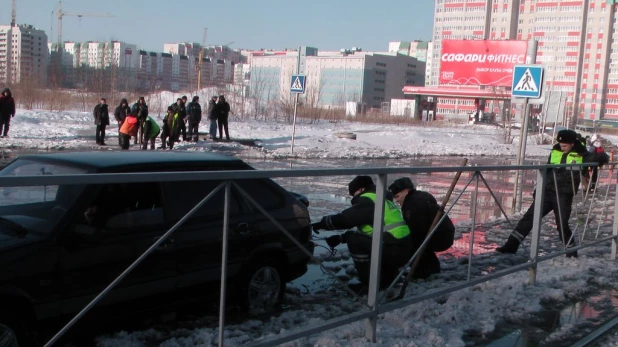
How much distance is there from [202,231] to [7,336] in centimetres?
134

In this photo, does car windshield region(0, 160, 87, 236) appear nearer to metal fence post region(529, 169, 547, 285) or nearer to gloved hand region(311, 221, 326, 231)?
gloved hand region(311, 221, 326, 231)

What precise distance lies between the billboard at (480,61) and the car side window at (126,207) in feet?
193

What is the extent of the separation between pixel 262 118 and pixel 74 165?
4227 cm

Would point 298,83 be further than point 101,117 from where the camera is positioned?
No

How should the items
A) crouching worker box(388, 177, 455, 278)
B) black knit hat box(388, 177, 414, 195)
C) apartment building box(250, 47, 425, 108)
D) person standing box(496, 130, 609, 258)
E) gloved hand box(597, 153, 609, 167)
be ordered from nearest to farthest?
crouching worker box(388, 177, 455, 278) < black knit hat box(388, 177, 414, 195) < person standing box(496, 130, 609, 258) < gloved hand box(597, 153, 609, 167) < apartment building box(250, 47, 425, 108)

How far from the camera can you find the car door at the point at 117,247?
3.95 metres

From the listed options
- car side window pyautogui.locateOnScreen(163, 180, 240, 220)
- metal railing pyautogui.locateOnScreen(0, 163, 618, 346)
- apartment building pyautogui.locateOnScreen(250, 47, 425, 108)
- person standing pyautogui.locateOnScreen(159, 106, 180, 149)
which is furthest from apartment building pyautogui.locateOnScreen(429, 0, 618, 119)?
car side window pyautogui.locateOnScreen(163, 180, 240, 220)

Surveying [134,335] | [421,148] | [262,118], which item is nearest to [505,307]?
[134,335]

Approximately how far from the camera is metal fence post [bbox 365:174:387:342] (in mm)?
4887

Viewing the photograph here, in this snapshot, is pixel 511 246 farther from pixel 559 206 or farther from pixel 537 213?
pixel 537 213

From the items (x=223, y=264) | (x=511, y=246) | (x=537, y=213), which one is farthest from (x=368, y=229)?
(x=511, y=246)

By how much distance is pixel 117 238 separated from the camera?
4.24 m

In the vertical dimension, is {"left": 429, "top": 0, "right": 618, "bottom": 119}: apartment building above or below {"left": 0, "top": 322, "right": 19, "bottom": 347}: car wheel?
above

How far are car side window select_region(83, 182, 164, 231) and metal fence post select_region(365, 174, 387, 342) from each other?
5.13ft
